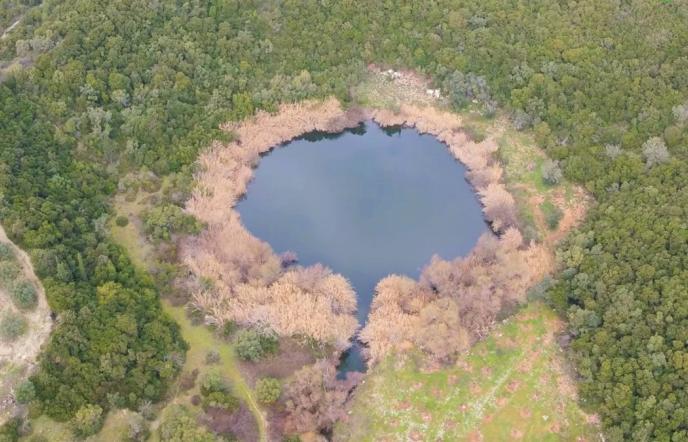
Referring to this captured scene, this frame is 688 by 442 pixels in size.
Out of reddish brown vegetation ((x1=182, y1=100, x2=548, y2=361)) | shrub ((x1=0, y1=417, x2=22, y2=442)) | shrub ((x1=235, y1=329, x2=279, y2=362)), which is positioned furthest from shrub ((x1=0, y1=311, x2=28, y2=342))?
shrub ((x1=235, y1=329, x2=279, y2=362))

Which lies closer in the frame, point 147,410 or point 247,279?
point 147,410

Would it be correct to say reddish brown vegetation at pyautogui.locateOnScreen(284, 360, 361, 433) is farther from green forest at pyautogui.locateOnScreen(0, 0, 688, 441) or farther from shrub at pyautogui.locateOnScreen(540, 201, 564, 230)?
shrub at pyautogui.locateOnScreen(540, 201, 564, 230)

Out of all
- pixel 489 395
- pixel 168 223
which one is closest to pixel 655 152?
pixel 489 395

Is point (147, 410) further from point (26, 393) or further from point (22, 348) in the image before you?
point (22, 348)

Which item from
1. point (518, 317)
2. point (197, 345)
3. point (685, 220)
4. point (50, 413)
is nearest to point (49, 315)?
point (50, 413)

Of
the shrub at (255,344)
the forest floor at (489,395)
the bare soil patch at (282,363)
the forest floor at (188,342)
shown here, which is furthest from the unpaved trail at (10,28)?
the forest floor at (489,395)

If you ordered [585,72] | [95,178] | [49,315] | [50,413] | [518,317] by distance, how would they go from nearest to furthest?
1. [50,413]
2. [49,315]
3. [518,317]
4. [95,178]
5. [585,72]

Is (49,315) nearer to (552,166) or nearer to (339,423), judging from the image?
(339,423)
